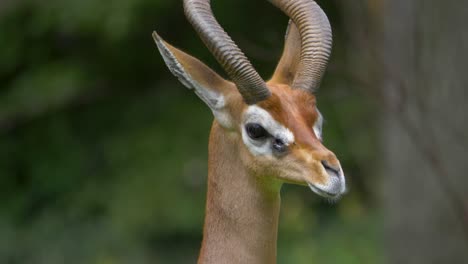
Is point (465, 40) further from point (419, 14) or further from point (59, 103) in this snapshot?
point (59, 103)

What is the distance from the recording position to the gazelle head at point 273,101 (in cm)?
477

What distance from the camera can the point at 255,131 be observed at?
194 inches

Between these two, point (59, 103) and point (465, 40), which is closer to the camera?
point (465, 40)

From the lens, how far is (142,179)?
11172 millimetres

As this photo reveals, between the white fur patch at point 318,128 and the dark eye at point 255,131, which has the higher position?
the dark eye at point 255,131

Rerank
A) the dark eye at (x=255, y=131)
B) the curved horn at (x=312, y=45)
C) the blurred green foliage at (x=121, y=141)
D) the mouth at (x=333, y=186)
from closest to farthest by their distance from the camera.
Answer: the mouth at (x=333, y=186) → the dark eye at (x=255, y=131) → the curved horn at (x=312, y=45) → the blurred green foliage at (x=121, y=141)

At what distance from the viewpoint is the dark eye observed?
4895 millimetres

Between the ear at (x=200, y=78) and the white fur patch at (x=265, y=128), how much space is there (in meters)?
0.16

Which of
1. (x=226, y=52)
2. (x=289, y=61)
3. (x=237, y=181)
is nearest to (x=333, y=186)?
(x=237, y=181)

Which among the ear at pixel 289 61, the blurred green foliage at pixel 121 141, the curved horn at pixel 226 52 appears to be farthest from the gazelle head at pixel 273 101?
the blurred green foliage at pixel 121 141

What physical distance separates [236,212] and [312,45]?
0.85 meters

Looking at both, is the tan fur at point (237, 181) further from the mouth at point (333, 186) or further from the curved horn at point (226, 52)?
the mouth at point (333, 186)

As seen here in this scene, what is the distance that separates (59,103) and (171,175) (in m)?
1.54

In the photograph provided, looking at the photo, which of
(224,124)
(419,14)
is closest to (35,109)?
(419,14)
